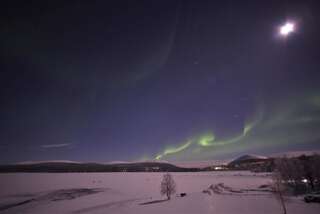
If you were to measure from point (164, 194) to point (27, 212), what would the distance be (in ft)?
112

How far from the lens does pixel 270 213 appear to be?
29.6 m

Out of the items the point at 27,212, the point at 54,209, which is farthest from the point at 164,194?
the point at 27,212

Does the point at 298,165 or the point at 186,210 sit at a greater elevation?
the point at 298,165

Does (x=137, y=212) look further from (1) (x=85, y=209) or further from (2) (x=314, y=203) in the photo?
(2) (x=314, y=203)

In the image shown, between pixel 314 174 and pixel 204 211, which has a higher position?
pixel 314 174

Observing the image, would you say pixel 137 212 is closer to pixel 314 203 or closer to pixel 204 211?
pixel 204 211

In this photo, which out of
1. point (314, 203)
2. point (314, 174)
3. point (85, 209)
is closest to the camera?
point (314, 203)

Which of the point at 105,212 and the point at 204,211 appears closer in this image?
the point at 204,211

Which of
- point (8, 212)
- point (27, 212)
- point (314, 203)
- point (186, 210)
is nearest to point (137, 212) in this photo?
point (186, 210)

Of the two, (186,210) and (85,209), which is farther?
(85,209)

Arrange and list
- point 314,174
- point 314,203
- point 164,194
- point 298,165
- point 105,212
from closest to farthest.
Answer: point 314,203 → point 105,212 → point 314,174 → point 298,165 → point 164,194

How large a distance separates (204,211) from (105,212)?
53.6ft

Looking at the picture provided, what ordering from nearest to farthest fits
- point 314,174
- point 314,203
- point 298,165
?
point 314,203, point 314,174, point 298,165

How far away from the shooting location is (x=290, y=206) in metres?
33.0
